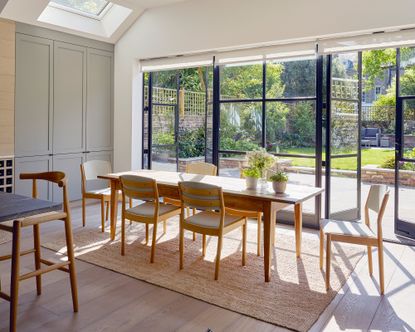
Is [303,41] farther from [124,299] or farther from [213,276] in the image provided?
[124,299]

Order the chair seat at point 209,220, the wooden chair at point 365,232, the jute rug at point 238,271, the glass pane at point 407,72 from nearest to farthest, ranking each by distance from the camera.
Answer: the jute rug at point 238,271
the wooden chair at point 365,232
the chair seat at point 209,220
the glass pane at point 407,72

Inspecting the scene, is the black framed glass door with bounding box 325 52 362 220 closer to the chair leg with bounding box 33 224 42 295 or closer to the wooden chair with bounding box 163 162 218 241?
the wooden chair with bounding box 163 162 218 241

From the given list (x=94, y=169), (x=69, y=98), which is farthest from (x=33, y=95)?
(x=94, y=169)

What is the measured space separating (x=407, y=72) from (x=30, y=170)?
4867 millimetres

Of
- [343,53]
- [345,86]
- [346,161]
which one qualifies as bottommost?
[346,161]

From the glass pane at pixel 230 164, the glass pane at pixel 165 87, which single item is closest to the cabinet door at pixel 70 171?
the glass pane at pixel 165 87

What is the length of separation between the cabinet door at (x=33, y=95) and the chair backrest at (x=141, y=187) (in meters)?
2.31

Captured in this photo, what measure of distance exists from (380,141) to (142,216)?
685 centimetres

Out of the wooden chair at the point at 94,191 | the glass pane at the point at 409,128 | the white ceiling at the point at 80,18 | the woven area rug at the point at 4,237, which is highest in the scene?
the white ceiling at the point at 80,18

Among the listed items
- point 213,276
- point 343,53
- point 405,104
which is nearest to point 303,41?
point 343,53

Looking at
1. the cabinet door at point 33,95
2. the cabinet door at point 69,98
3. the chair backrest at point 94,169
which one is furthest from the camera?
the cabinet door at point 69,98

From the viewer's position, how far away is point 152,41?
590 cm

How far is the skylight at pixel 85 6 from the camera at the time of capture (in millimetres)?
A: 5461

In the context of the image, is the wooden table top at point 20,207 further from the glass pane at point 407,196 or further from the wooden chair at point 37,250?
the glass pane at point 407,196
